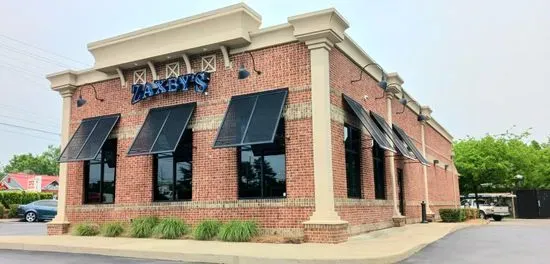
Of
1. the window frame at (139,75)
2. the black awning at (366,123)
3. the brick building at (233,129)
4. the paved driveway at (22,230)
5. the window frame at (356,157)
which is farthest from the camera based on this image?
the paved driveway at (22,230)

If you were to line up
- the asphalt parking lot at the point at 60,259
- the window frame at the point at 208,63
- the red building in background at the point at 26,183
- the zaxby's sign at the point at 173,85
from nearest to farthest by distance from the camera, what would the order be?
the asphalt parking lot at the point at 60,259, the zaxby's sign at the point at 173,85, the window frame at the point at 208,63, the red building in background at the point at 26,183

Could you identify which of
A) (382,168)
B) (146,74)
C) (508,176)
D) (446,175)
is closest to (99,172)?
(146,74)

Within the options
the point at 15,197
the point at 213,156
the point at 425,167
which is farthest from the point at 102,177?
the point at 15,197

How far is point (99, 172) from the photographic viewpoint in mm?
17453

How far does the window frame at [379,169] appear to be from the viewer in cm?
1720

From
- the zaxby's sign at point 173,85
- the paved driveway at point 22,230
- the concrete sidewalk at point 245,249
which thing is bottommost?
the paved driveway at point 22,230

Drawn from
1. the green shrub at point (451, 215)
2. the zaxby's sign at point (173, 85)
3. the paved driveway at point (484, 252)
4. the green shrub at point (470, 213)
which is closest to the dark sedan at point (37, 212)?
the zaxby's sign at point (173, 85)

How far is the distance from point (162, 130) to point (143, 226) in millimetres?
3171

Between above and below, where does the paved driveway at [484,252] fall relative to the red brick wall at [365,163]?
below

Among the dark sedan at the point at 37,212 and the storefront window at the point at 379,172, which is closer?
the storefront window at the point at 379,172

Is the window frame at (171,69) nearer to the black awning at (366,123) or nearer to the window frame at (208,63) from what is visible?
the window frame at (208,63)

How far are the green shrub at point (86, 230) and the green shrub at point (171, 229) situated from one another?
310 cm

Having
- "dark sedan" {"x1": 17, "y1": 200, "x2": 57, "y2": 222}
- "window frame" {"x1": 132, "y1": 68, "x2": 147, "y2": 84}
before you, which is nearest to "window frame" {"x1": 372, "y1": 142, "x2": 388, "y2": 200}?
"window frame" {"x1": 132, "y1": 68, "x2": 147, "y2": 84}

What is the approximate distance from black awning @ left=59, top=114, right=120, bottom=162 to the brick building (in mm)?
53
